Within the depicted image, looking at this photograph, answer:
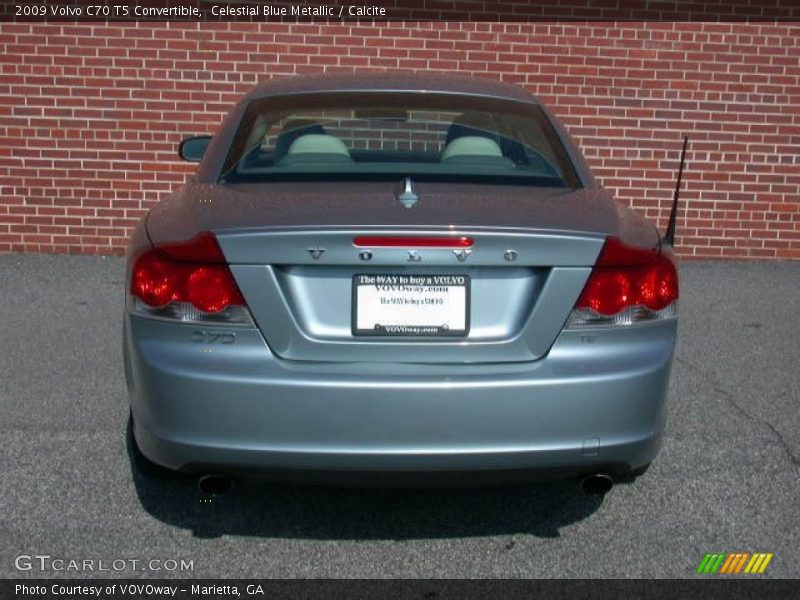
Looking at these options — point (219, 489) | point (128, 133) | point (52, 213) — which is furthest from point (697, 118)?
point (219, 489)

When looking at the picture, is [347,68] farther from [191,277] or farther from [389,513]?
[191,277]

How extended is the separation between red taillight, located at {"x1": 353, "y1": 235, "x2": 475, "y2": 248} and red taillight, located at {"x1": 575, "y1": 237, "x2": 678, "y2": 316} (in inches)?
17.5

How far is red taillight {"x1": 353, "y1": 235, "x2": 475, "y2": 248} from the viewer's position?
3.46 metres

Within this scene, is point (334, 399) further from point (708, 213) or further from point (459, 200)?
point (708, 213)

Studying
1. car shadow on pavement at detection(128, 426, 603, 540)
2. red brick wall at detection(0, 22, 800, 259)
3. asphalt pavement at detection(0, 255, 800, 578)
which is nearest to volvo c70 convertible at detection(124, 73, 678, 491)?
asphalt pavement at detection(0, 255, 800, 578)

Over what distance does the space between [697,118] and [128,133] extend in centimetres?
462

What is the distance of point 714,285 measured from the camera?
9.12m

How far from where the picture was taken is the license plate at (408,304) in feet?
11.5

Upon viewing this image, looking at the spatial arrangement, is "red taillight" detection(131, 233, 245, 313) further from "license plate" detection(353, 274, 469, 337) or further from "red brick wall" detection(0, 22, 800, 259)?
"red brick wall" detection(0, 22, 800, 259)

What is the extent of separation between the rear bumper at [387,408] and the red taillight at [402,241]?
35 cm

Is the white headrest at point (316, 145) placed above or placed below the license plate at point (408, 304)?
above

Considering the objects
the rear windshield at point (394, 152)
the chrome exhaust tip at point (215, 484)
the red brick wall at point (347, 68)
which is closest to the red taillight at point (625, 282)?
the rear windshield at point (394, 152)

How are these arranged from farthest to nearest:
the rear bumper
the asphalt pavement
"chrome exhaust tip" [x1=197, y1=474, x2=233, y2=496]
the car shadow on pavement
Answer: the car shadow on pavement, the asphalt pavement, "chrome exhaust tip" [x1=197, y1=474, x2=233, y2=496], the rear bumper

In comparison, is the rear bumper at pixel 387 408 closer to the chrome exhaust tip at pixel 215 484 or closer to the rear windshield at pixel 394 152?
the chrome exhaust tip at pixel 215 484
